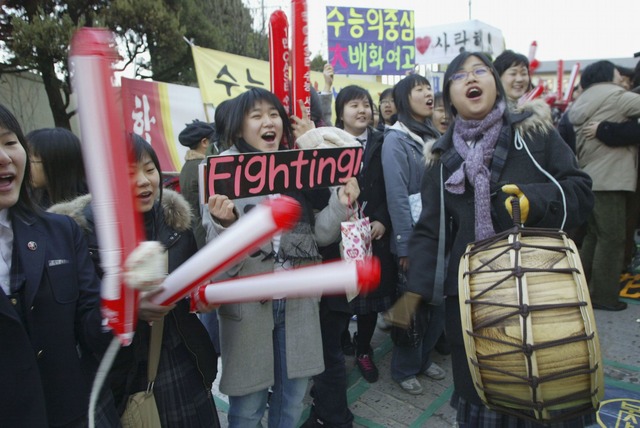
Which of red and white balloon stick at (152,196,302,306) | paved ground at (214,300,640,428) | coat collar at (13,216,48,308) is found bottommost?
paved ground at (214,300,640,428)

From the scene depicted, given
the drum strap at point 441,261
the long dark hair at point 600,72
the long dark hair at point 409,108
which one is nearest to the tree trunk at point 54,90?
the long dark hair at point 409,108

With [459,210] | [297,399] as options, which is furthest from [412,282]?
[297,399]

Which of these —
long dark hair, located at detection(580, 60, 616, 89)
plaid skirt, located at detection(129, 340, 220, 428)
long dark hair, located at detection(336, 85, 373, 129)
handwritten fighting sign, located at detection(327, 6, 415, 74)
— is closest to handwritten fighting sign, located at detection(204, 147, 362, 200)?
plaid skirt, located at detection(129, 340, 220, 428)

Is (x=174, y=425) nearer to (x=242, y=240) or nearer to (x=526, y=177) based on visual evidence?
(x=242, y=240)

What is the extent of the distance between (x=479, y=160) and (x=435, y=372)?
76.5 inches

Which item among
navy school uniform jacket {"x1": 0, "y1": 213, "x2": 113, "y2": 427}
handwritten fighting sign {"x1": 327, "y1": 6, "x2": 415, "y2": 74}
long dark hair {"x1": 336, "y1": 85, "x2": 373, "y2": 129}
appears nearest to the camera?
navy school uniform jacket {"x1": 0, "y1": 213, "x2": 113, "y2": 427}

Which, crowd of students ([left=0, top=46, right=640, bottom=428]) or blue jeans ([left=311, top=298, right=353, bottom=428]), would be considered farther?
blue jeans ([left=311, top=298, right=353, bottom=428])

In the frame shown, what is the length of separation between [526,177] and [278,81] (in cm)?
115

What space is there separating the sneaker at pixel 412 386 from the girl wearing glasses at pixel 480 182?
41.7 inches

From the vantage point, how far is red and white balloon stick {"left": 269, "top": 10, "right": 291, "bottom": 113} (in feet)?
5.97

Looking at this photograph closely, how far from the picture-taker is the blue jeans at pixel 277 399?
2.04 metres

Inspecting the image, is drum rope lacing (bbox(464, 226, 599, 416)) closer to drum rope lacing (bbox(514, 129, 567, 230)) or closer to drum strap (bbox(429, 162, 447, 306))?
drum rope lacing (bbox(514, 129, 567, 230))

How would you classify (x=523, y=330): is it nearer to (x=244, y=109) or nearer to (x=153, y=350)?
(x=153, y=350)

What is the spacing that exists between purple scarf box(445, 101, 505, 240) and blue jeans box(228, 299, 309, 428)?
98cm
